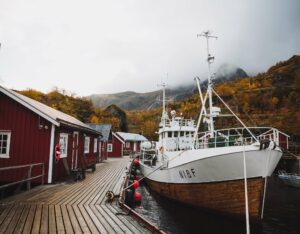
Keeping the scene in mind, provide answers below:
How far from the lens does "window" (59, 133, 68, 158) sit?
1283cm

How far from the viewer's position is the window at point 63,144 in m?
12.8

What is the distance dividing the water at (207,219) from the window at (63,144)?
548 centimetres

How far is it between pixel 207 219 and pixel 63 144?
901 cm

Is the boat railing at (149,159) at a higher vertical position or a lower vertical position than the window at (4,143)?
lower

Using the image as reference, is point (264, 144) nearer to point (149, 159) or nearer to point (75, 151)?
point (75, 151)

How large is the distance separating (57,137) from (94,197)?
4.82 metres

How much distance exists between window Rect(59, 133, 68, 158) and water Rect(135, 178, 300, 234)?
5.48 metres

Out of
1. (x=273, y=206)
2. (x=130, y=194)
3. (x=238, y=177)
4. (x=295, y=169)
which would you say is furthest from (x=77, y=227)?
(x=295, y=169)

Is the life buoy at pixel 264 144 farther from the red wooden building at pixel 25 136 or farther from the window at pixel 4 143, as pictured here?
the window at pixel 4 143

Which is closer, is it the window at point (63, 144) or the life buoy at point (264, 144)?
the life buoy at point (264, 144)

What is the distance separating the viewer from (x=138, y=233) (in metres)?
5.11

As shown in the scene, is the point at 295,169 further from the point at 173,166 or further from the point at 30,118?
the point at 30,118

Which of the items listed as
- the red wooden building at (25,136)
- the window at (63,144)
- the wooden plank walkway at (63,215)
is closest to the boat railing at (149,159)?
the window at (63,144)

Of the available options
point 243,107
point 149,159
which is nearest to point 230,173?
point 149,159
